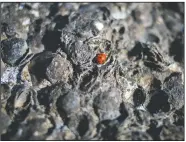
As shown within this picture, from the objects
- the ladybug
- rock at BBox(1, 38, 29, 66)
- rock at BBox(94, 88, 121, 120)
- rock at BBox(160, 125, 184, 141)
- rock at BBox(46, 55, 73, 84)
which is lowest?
rock at BBox(160, 125, 184, 141)

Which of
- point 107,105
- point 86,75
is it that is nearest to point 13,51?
point 86,75

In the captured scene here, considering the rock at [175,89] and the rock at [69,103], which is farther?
the rock at [175,89]

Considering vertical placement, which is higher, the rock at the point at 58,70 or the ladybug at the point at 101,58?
the ladybug at the point at 101,58

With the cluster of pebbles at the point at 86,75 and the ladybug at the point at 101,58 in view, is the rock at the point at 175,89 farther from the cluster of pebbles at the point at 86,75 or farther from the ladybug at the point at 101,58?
the ladybug at the point at 101,58

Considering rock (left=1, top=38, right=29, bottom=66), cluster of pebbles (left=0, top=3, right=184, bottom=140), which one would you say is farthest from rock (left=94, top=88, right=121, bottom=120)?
rock (left=1, top=38, right=29, bottom=66)

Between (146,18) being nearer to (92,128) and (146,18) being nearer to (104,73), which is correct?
(104,73)

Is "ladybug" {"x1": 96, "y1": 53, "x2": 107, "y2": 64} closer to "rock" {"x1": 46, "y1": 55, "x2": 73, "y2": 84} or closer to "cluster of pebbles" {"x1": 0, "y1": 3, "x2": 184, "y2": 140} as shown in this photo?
"cluster of pebbles" {"x1": 0, "y1": 3, "x2": 184, "y2": 140}

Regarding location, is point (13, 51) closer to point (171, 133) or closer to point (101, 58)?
point (101, 58)

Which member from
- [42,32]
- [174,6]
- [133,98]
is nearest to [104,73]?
[133,98]

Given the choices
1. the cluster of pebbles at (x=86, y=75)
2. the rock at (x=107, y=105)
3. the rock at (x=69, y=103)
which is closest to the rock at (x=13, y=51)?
the cluster of pebbles at (x=86, y=75)

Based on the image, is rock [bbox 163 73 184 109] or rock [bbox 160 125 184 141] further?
rock [bbox 163 73 184 109]
